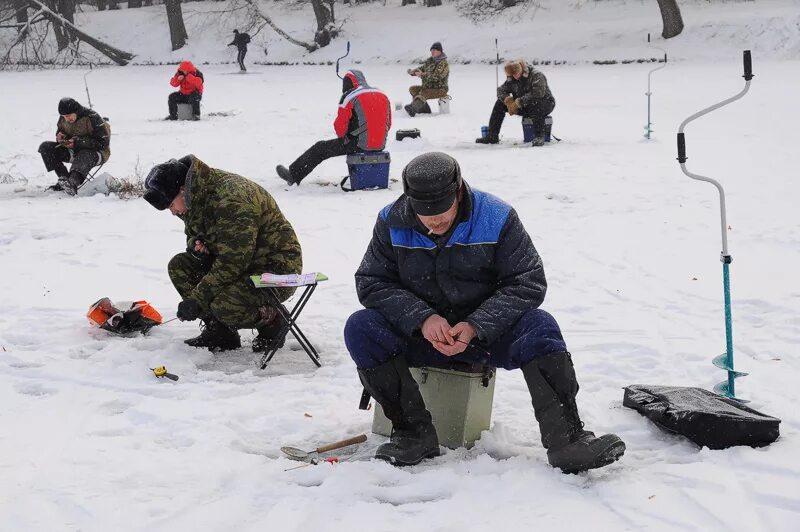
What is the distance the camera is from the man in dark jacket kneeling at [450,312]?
3227 mm

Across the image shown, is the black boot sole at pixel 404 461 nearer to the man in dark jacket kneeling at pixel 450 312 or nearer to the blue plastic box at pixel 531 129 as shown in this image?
the man in dark jacket kneeling at pixel 450 312

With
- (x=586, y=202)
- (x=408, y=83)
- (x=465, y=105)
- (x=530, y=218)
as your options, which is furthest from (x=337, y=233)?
(x=408, y=83)

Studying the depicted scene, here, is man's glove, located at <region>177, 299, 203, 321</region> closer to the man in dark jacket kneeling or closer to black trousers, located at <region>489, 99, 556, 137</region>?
the man in dark jacket kneeling

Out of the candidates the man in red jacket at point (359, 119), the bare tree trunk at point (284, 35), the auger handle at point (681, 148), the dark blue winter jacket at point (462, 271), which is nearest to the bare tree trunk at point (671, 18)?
the bare tree trunk at point (284, 35)

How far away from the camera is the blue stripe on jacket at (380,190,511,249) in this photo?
341cm

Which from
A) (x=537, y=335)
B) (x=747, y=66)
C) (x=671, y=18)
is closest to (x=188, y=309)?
(x=537, y=335)

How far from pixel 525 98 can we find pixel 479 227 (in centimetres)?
926

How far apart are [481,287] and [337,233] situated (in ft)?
15.2

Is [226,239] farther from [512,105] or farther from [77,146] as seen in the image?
[512,105]

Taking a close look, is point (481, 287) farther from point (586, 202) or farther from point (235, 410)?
point (586, 202)

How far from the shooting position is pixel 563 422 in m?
3.21

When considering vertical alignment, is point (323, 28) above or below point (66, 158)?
above

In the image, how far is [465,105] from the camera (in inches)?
701

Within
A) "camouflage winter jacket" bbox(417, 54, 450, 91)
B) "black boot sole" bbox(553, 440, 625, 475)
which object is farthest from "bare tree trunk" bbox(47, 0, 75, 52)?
"black boot sole" bbox(553, 440, 625, 475)
